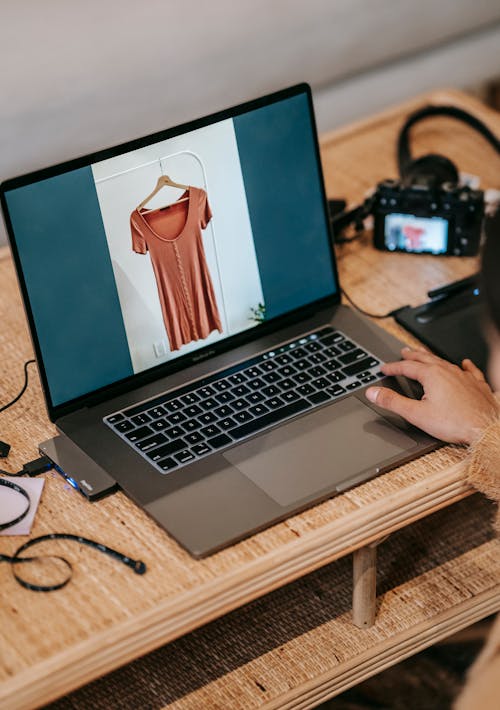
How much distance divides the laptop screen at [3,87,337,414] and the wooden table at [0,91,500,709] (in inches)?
4.5

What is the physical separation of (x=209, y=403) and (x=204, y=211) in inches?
8.0

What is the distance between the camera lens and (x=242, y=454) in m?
0.99

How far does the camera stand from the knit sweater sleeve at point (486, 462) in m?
0.97

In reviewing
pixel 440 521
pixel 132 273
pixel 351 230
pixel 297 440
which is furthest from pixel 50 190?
pixel 440 521

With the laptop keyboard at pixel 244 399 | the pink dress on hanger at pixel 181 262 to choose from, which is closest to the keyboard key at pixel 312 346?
the laptop keyboard at pixel 244 399

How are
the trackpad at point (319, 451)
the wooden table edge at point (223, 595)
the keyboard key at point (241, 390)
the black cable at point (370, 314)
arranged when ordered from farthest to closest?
1. the black cable at point (370, 314)
2. the keyboard key at point (241, 390)
3. the trackpad at point (319, 451)
4. the wooden table edge at point (223, 595)

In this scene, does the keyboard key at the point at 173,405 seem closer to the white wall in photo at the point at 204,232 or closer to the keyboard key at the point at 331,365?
the white wall in photo at the point at 204,232

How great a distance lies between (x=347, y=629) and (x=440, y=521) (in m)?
0.22

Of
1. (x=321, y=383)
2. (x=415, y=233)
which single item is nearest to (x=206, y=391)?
(x=321, y=383)

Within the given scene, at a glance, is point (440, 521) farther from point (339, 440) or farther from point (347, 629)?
point (339, 440)

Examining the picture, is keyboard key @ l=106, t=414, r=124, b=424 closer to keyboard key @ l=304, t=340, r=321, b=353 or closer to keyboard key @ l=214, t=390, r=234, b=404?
keyboard key @ l=214, t=390, r=234, b=404

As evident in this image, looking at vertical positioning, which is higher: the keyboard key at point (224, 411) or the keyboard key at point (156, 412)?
the keyboard key at point (156, 412)

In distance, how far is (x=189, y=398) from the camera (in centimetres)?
106

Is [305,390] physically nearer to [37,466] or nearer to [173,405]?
[173,405]
